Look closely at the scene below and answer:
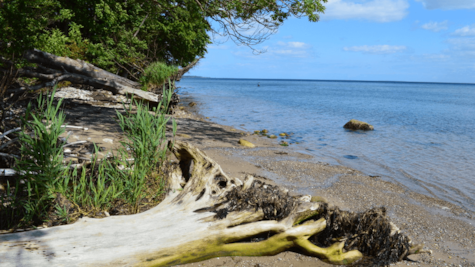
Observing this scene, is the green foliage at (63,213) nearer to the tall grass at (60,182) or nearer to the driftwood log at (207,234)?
the tall grass at (60,182)

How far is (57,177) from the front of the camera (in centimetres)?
374

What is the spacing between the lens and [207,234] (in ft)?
11.0

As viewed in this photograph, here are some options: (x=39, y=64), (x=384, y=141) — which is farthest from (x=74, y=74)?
(x=384, y=141)

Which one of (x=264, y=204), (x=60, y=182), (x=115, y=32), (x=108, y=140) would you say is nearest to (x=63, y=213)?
(x=60, y=182)

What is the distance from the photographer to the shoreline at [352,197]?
418cm

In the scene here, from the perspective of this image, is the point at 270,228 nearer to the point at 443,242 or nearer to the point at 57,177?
the point at 57,177

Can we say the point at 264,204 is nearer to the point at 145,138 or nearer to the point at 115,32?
the point at 145,138

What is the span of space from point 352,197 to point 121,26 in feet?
53.4

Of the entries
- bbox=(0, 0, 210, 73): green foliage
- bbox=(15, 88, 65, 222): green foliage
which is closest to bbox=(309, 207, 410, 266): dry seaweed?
bbox=(15, 88, 65, 222): green foliage

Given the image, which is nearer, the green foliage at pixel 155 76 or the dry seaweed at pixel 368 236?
the dry seaweed at pixel 368 236

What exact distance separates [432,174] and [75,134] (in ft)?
31.2

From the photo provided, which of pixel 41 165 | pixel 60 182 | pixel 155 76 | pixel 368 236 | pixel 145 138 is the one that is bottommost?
pixel 368 236

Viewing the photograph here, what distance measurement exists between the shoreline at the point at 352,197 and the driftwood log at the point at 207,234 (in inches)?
8.2

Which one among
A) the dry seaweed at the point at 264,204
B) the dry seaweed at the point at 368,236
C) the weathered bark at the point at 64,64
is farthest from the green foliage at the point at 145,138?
the weathered bark at the point at 64,64
